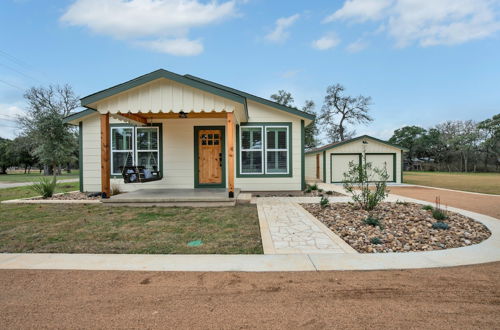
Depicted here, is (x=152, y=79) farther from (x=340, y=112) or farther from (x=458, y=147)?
(x=458, y=147)

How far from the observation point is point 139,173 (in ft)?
25.3

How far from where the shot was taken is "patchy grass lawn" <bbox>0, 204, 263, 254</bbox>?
365cm

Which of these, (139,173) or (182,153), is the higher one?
(182,153)

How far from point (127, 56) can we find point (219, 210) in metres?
14.2

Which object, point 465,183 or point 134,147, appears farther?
point 465,183

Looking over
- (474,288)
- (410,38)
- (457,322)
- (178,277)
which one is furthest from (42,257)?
(410,38)

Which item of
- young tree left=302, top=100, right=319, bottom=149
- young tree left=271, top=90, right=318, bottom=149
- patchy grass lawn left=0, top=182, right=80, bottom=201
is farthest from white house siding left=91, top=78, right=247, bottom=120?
young tree left=302, top=100, right=319, bottom=149

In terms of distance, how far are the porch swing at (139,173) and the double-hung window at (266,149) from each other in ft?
10.1

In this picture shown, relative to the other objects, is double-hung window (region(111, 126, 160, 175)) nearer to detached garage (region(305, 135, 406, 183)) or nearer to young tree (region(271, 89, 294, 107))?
detached garage (region(305, 135, 406, 183))

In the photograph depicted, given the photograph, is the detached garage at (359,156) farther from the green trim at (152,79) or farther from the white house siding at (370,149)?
the green trim at (152,79)

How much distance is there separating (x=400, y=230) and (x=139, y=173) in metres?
7.07

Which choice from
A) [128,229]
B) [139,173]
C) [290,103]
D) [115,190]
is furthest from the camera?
[290,103]

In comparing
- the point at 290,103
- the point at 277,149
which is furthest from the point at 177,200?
the point at 290,103

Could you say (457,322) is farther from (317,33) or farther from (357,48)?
(357,48)
